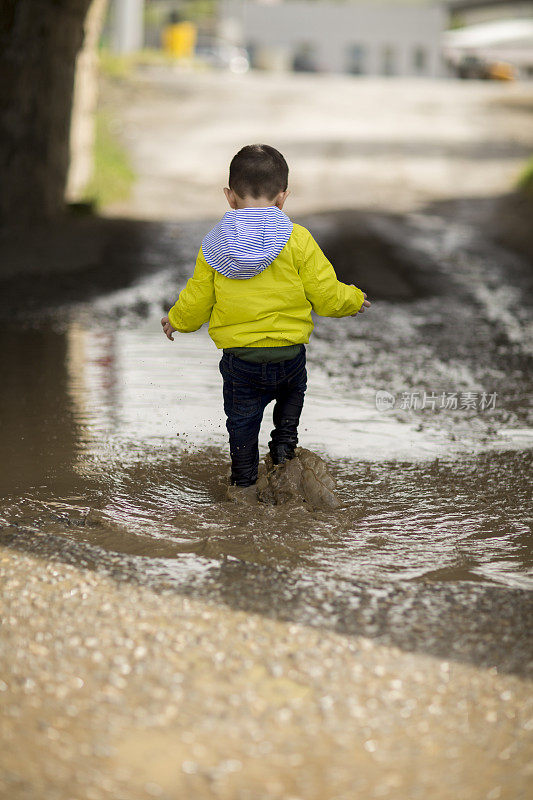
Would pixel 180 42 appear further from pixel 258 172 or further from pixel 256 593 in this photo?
pixel 256 593

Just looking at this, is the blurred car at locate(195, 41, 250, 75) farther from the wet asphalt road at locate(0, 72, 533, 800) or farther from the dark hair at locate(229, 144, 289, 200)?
the dark hair at locate(229, 144, 289, 200)

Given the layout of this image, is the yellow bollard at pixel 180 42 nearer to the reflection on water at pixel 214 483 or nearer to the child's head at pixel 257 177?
the reflection on water at pixel 214 483

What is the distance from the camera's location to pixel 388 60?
188ft

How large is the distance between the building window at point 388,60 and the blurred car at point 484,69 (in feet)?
59.6

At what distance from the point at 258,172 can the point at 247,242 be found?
0.82ft

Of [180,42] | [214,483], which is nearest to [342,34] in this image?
[180,42]

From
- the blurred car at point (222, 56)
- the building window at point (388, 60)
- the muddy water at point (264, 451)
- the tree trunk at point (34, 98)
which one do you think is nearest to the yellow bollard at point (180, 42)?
the blurred car at point (222, 56)

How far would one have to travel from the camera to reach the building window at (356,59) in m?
55.9

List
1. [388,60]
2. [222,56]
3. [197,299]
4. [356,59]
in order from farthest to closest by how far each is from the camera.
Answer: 1. [388,60]
2. [356,59]
3. [222,56]
4. [197,299]

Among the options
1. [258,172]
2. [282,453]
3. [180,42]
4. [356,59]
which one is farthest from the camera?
[356,59]

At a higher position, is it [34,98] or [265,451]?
[34,98]

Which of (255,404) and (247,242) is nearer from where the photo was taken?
(247,242)

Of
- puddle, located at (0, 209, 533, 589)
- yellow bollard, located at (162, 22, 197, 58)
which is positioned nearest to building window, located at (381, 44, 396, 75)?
yellow bollard, located at (162, 22, 197, 58)

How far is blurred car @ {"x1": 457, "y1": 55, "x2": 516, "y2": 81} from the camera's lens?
1441 inches
